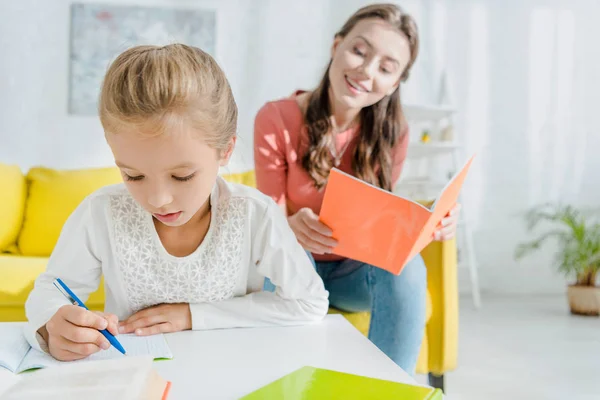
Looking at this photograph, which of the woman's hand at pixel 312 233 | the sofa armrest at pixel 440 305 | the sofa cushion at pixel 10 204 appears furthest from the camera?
the sofa cushion at pixel 10 204

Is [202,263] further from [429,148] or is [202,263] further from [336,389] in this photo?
[429,148]

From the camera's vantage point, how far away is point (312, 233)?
1249 millimetres

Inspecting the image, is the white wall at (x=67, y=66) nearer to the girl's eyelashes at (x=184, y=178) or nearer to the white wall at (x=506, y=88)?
the white wall at (x=506, y=88)

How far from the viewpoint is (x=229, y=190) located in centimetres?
106

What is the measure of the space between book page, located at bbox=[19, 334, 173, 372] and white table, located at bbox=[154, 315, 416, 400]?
0.02 metres

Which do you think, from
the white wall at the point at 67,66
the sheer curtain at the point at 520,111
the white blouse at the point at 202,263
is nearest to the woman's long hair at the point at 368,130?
the white blouse at the point at 202,263

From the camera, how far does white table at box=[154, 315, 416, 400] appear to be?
69 centimetres

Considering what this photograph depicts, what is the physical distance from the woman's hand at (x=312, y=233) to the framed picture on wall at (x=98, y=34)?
8.03ft

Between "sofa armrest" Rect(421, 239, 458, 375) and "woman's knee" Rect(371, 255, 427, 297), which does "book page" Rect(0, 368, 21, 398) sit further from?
"sofa armrest" Rect(421, 239, 458, 375)

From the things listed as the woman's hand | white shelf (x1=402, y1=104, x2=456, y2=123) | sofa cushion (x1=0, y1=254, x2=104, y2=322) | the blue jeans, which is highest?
white shelf (x1=402, y1=104, x2=456, y2=123)

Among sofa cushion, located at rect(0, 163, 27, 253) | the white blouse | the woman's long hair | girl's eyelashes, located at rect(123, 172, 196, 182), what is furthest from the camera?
sofa cushion, located at rect(0, 163, 27, 253)

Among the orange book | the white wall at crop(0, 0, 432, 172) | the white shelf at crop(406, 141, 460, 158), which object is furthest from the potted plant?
the orange book

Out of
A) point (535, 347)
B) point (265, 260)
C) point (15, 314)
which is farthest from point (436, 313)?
point (15, 314)

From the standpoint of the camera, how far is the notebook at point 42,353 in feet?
2.46
